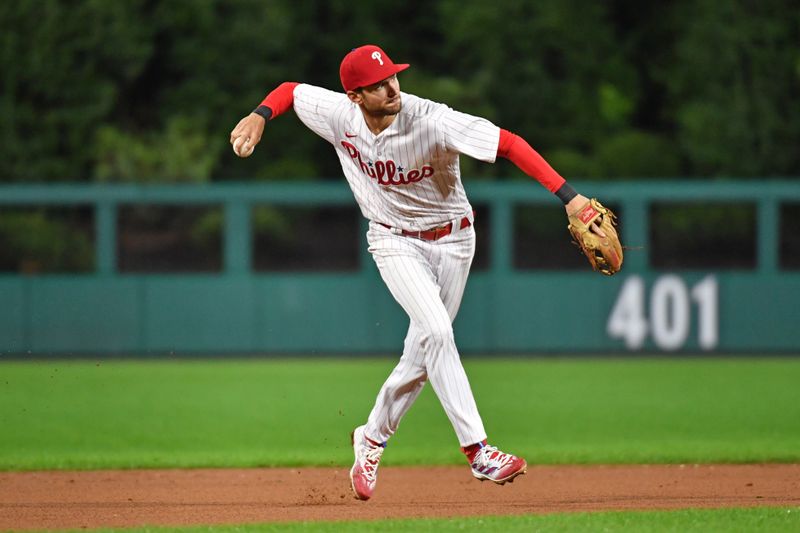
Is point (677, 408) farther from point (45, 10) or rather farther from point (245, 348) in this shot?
point (45, 10)

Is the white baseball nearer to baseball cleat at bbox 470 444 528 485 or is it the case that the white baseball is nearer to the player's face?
the player's face

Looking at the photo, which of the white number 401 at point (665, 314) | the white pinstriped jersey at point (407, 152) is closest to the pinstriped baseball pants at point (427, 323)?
the white pinstriped jersey at point (407, 152)

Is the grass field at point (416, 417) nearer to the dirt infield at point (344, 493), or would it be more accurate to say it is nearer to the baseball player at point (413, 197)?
the dirt infield at point (344, 493)

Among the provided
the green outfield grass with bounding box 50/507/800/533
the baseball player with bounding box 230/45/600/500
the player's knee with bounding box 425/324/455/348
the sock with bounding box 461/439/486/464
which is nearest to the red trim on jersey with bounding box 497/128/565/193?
the baseball player with bounding box 230/45/600/500

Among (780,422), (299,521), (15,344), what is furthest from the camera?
(15,344)

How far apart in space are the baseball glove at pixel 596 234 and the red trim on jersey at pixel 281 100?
141cm

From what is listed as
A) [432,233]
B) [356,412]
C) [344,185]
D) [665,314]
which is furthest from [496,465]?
[344,185]

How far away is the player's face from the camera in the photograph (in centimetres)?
586

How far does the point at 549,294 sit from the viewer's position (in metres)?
17.6

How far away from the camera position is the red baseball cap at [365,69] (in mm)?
5809

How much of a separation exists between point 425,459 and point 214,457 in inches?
51.1

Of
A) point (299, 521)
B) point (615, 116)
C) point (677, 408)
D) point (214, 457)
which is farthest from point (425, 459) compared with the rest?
point (615, 116)

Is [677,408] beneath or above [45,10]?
beneath

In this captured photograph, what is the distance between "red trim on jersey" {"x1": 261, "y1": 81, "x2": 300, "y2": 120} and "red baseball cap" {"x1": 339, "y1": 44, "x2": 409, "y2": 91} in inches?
20.1
